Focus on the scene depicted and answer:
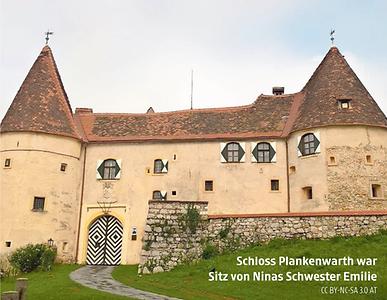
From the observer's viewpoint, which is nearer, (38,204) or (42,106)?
(38,204)

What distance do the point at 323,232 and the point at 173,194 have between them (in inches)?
381

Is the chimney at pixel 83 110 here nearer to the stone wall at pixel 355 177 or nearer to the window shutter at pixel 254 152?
the window shutter at pixel 254 152

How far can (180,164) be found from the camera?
2706 cm

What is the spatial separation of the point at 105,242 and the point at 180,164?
247 inches

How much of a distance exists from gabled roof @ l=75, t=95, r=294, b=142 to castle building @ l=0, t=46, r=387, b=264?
11 centimetres

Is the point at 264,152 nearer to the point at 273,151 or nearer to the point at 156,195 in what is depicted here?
the point at 273,151

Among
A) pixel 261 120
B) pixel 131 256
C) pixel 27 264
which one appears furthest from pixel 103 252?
pixel 261 120

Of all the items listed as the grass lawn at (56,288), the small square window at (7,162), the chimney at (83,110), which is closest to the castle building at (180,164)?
the small square window at (7,162)

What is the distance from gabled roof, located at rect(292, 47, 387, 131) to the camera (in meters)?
24.8

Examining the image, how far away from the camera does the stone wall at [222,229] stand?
19.6 m

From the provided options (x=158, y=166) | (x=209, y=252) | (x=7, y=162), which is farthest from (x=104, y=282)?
(x=7, y=162)

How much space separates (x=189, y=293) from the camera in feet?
49.2

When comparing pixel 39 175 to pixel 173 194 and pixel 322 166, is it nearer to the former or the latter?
pixel 173 194

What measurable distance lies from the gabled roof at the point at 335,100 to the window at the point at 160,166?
772 cm
